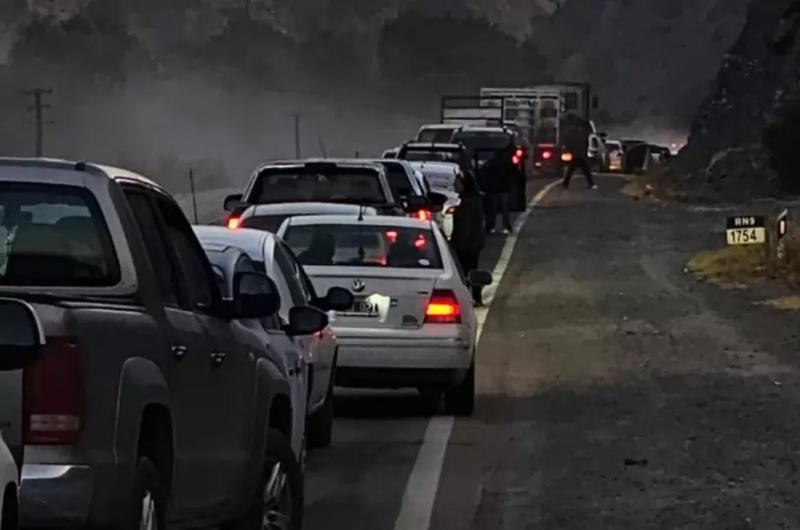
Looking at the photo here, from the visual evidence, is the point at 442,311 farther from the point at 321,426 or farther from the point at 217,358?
the point at 217,358

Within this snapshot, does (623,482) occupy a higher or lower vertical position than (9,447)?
lower

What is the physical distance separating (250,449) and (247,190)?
517 inches

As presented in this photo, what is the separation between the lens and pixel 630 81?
458 ft

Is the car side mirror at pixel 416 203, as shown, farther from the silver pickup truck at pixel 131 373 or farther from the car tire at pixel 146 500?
the car tire at pixel 146 500

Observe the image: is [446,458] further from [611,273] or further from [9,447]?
[611,273]

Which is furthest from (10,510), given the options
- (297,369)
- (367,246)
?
(367,246)

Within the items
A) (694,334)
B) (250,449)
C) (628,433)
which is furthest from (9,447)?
(694,334)

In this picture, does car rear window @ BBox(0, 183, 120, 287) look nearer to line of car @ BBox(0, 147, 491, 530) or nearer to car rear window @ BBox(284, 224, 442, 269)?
line of car @ BBox(0, 147, 491, 530)

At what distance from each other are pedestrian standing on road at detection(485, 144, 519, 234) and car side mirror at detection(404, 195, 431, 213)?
1039cm

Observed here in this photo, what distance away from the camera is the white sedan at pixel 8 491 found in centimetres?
552

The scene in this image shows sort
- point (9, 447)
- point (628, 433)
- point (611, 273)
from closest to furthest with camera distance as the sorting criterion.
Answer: point (9, 447)
point (628, 433)
point (611, 273)

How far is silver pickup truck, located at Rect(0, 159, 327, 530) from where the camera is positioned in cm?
633

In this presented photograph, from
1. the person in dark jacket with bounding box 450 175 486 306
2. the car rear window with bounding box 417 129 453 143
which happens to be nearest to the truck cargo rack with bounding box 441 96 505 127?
the car rear window with bounding box 417 129 453 143

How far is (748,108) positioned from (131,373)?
53178mm
